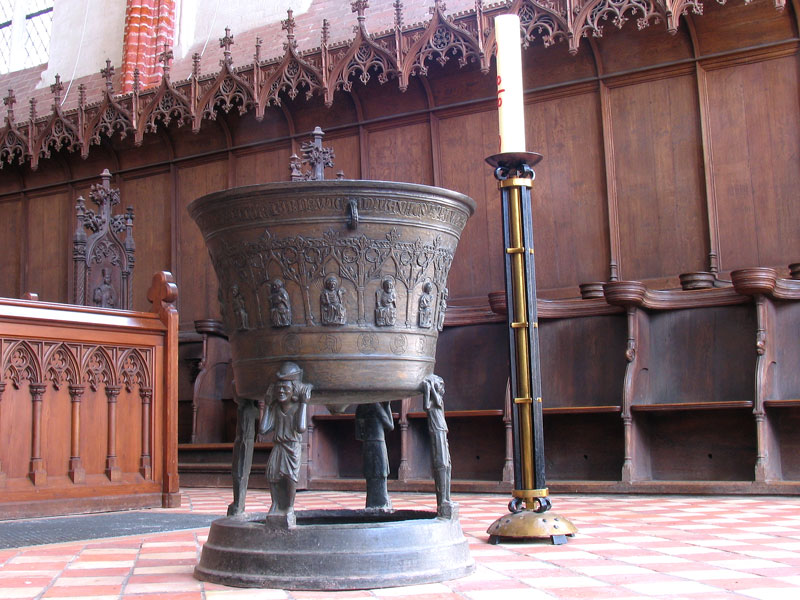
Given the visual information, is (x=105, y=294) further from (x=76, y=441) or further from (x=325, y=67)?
(x=325, y=67)

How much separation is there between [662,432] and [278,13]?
6532 mm

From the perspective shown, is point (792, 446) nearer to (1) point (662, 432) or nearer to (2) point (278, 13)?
(1) point (662, 432)

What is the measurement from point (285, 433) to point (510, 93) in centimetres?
167

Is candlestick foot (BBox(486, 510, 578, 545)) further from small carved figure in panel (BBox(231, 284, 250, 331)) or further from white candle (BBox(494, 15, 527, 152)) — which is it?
white candle (BBox(494, 15, 527, 152))

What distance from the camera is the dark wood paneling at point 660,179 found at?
6801 mm

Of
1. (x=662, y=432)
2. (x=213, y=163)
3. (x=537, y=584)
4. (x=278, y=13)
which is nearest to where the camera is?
(x=537, y=584)

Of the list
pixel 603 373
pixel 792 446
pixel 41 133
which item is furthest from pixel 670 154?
pixel 41 133

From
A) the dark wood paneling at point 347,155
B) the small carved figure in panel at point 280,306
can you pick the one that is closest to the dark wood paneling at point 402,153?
the dark wood paneling at point 347,155

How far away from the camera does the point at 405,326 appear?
2.99 m

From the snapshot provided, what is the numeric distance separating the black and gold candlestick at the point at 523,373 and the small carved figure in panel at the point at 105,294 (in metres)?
4.63

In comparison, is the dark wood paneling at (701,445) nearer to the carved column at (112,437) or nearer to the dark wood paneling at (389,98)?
the carved column at (112,437)

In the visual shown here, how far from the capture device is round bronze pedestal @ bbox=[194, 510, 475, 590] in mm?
2600

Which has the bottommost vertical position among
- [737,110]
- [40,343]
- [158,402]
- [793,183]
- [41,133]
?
[158,402]

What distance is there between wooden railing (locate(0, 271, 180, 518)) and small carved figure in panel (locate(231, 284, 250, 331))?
2101 mm
